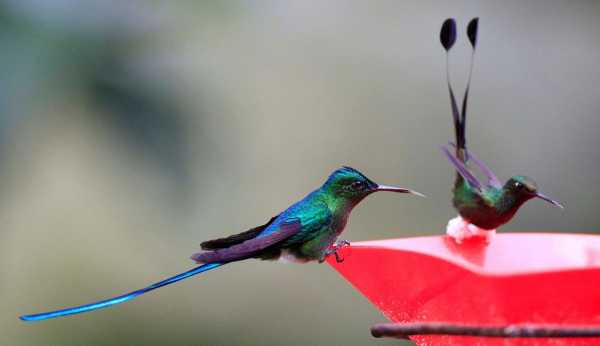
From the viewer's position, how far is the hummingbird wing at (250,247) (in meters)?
1.31

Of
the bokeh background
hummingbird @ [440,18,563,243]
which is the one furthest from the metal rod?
the bokeh background

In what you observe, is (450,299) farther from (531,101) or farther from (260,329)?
(531,101)

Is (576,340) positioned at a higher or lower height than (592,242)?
lower

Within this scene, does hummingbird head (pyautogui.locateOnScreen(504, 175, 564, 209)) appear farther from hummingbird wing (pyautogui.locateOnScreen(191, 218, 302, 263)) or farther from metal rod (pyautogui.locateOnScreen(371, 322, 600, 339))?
hummingbird wing (pyautogui.locateOnScreen(191, 218, 302, 263))

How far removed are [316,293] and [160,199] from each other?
2.71 ft

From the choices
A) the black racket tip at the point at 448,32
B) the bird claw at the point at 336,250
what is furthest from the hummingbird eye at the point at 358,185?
the black racket tip at the point at 448,32

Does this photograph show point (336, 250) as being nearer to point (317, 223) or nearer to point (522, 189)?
point (317, 223)

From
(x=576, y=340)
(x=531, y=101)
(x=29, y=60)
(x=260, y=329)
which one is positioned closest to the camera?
(x=576, y=340)

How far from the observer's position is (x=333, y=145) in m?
3.64

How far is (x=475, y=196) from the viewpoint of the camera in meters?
1.33

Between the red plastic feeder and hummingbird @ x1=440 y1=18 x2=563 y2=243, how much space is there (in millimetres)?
34

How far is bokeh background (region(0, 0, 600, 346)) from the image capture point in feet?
11.0

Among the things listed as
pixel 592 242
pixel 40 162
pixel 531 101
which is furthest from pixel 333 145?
pixel 592 242

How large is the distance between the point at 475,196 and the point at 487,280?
307mm
